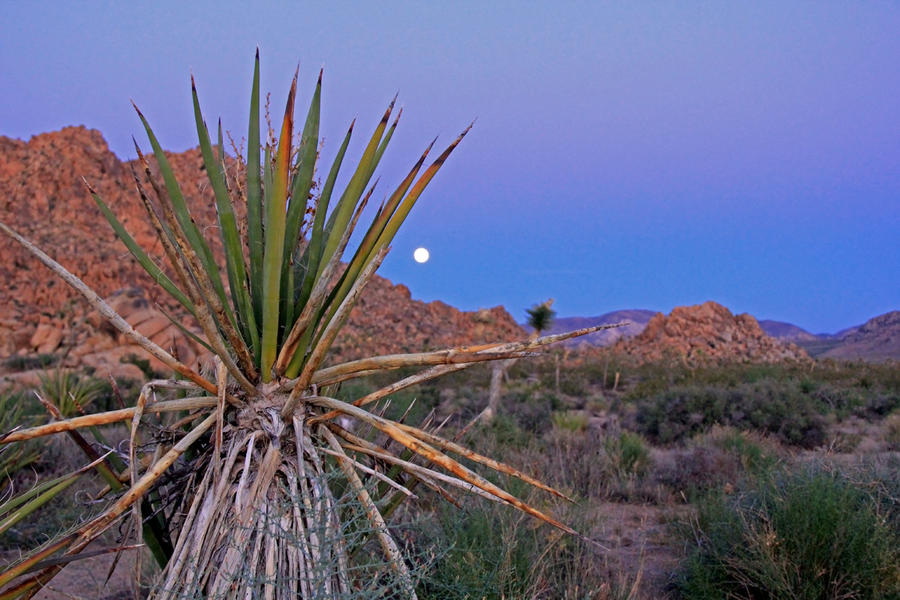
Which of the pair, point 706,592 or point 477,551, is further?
point 706,592

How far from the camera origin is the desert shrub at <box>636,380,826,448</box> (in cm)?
1273

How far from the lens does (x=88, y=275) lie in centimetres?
4281

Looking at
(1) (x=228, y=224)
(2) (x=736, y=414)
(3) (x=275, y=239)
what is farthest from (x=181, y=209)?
(2) (x=736, y=414)

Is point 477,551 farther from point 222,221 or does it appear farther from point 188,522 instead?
point 222,221

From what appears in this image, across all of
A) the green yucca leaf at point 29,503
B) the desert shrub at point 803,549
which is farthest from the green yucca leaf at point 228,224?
the desert shrub at point 803,549

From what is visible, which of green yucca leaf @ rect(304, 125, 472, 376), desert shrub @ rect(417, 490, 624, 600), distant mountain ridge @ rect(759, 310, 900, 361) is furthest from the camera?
distant mountain ridge @ rect(759, 310, 900, 361)

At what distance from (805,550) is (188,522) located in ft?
13.5

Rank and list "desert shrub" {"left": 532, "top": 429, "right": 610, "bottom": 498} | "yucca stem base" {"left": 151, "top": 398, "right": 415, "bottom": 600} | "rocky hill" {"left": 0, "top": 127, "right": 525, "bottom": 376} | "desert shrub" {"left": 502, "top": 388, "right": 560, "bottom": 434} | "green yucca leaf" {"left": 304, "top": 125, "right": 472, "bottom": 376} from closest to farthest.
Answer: "yucca stem base" {"left": 151, "top": 398, "right": 415, "bottom": 600} → "green yucca leaf" {"left": 304, "top": 125, "right": 472, "bottom": 376} → "desert shrub" {"left": 532, "top": 429, "right": 610, "bottom": 498} → "desert shrub" {"left": 502, "top": 388, "right": 560, "bottom": 434} → "rocky hill" {"left": 0, "top": 127, "right": 525, "bottom": 376}

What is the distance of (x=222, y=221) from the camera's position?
281cm

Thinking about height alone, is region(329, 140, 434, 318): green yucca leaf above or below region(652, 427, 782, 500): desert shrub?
above

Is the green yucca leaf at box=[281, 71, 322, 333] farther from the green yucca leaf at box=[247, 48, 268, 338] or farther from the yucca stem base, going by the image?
the yucca stem base

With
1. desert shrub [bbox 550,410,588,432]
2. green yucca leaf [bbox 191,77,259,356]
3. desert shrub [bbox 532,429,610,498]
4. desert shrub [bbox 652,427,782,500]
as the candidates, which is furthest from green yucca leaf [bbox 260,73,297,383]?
desert shrub [bbox 550,410,588,432]

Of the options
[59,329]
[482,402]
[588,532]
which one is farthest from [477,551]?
[59,329]

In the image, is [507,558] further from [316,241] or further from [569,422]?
[569,422]
